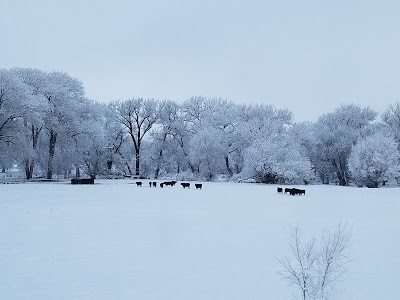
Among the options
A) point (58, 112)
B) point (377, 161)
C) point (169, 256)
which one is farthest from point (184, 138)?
point (169, 256)

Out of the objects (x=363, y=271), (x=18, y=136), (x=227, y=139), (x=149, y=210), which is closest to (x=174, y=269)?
(x=363, y=271)

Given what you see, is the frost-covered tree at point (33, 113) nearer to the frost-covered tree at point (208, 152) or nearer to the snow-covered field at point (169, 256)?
the frost-covered tree at point (208, 152)

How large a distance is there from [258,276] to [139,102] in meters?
59.5

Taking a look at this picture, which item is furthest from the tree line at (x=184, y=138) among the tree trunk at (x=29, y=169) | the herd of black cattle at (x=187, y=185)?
the herd of black cattle at (x=187, y=185)

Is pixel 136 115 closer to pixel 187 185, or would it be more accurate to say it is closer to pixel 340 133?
pixel 187 185

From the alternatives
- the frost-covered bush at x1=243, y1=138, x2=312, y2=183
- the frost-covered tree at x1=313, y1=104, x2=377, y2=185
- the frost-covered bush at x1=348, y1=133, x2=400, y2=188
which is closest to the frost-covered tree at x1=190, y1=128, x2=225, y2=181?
the frost-covered bush at x1=243, y1=138, x2=312, y2=183

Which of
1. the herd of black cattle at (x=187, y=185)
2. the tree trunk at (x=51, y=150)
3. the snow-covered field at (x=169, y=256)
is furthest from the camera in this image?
the tree trunk at (x=51, y=150)

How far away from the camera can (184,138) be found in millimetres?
66312

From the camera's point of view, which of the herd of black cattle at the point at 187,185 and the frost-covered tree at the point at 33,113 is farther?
the frost-covered tree at the point at 33,113

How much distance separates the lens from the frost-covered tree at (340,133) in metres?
59.7

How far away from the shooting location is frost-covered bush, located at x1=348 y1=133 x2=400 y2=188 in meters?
45.0

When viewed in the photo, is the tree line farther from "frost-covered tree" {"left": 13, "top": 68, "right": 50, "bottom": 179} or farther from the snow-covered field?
the snow-covered field

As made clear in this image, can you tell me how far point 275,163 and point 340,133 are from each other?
61.3 feet

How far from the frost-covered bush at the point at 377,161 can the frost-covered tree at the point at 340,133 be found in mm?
11898
